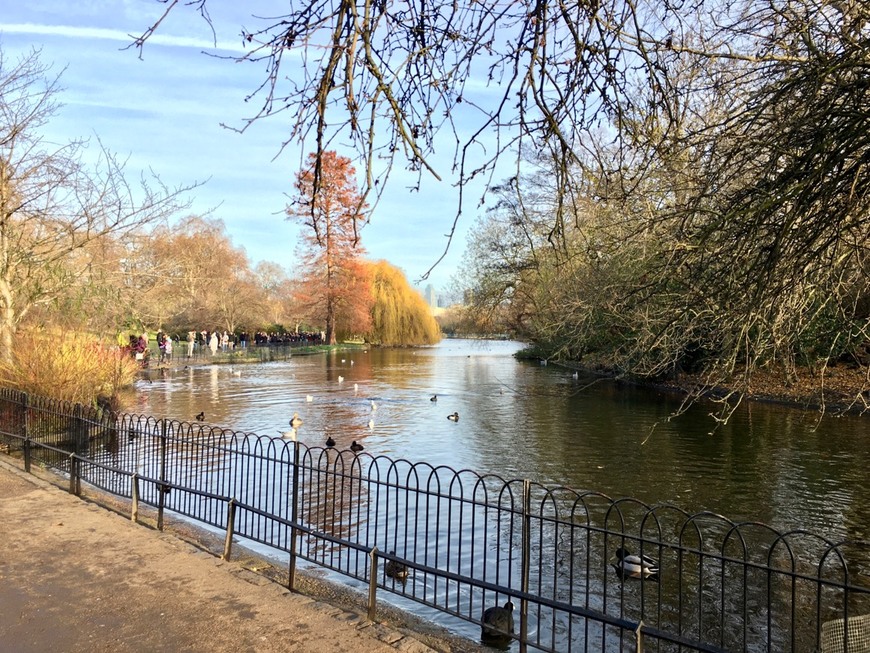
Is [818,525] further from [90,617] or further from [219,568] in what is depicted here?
[90,617]

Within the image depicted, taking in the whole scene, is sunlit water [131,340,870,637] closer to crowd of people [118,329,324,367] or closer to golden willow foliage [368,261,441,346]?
crowd of people [118,329,324,367]

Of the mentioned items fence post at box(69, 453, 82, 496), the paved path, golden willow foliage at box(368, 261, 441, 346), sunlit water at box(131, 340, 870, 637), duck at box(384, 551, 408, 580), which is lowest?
sunlit water at box(131, 340, 870, 637)

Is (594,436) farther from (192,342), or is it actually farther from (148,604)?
(192,342)

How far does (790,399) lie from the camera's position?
19422mm

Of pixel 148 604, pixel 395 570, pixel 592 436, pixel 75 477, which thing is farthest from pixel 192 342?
pixel 148 604

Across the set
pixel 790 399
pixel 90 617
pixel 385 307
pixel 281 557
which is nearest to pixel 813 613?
pixel 281 557

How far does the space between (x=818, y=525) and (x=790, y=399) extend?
13046 millimetres

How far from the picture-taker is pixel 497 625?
4430 millimetres

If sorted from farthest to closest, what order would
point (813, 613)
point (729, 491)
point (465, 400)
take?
point (465, 400)
point (729, 491)
point (813, 613)

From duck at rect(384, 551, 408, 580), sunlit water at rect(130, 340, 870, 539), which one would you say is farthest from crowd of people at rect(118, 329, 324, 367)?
duck at rect(384, 551, 408, 580)

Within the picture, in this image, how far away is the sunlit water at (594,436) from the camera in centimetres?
945

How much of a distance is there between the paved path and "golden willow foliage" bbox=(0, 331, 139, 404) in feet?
25.0

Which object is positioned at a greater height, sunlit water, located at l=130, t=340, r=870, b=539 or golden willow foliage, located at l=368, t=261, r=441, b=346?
golden willow foliage, located at l=368, t=261, r=441, b=346

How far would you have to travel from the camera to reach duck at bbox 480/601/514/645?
4.36 meters
